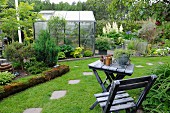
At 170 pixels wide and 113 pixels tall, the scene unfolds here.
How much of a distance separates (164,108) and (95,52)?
19.5 ft

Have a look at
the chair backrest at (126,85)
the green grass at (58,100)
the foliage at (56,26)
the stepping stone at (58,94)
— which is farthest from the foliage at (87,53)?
the chair backrest at (126,85)

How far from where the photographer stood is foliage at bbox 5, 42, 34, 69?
4.86 m

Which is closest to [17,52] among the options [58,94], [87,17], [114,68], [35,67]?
[35,67]

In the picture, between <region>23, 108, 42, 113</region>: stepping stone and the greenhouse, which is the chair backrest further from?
the greenhouse

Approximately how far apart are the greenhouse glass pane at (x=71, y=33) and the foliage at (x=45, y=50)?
7.62 feet

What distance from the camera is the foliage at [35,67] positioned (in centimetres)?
497

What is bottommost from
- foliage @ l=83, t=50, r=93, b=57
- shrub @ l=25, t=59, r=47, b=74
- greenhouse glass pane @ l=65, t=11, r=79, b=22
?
shrub @ l=25, t=59, r=47, b=74

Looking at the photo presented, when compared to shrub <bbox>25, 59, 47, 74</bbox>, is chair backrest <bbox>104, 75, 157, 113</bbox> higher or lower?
higher

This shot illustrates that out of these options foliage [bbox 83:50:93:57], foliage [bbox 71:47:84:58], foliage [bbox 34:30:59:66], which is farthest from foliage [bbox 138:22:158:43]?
foliage [bbox 34:30:59:66]

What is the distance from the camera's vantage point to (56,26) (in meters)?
7.43

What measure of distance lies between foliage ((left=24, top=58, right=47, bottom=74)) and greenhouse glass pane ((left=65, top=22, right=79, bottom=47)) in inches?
105

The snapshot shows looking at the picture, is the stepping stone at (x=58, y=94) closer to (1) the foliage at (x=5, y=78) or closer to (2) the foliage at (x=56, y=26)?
(1) the foliage at (x=5, y=78)

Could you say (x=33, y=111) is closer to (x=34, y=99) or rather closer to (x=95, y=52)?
(x=34, y=99)

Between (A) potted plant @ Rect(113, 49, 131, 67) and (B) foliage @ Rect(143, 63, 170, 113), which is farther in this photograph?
(A) potted plant @ Rect(113, 49, 131, 67)
